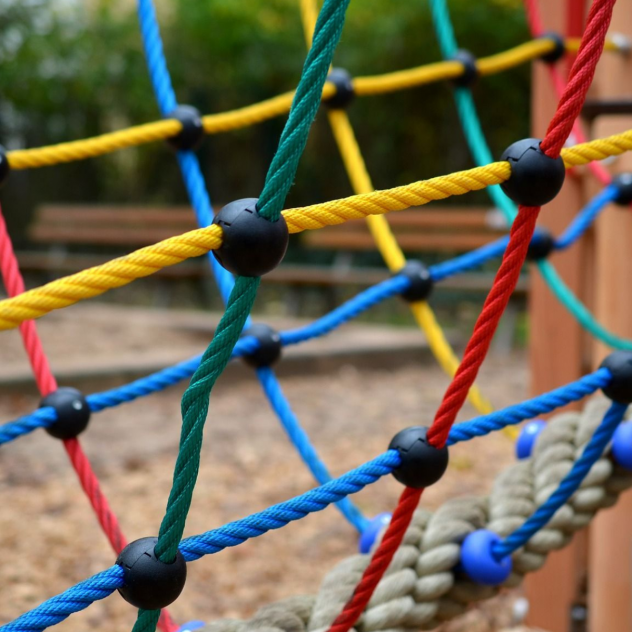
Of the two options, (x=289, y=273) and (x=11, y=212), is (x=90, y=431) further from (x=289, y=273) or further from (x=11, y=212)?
(x=11, y=212)

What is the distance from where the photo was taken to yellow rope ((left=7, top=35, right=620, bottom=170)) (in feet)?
3.25

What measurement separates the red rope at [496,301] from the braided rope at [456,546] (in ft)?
0.08

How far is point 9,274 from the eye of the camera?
2.80 feet

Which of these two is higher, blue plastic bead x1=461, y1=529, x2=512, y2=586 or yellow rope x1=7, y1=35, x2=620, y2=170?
yellow rope x1=7, y1=35, x2=620, y2=170

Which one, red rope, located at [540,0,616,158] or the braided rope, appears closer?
red rope, located at [540,0,616,158]

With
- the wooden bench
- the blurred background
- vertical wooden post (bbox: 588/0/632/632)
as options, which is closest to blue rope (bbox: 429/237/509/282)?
vertical wooden post (bbox: 588/0/632/632)

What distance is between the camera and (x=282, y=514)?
0.55m

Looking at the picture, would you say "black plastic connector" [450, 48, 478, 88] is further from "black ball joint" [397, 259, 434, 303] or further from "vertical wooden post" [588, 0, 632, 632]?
"black ball joint" [397, 259, 434, 303]

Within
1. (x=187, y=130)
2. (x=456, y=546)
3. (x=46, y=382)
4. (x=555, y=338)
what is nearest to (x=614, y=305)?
(x=555, y=338)

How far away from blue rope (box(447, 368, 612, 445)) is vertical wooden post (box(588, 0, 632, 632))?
383 mm

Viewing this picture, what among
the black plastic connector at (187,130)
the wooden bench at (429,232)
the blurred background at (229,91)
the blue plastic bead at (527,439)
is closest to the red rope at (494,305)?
the blue plastic bead at (527,439)

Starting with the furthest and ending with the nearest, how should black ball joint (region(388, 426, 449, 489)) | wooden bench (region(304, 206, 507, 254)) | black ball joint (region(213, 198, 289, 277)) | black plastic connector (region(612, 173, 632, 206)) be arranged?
wooden bench (region(304, 206, 507, 254))
black plastic connector (region(612, 173, 632, 206))
black ball joint (region(388, 426, 449, 489))
black ball joint (region(213, 198, 289, 277))

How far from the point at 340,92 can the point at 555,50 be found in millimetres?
298

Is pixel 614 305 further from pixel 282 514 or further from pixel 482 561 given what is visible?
pixel 282 514
